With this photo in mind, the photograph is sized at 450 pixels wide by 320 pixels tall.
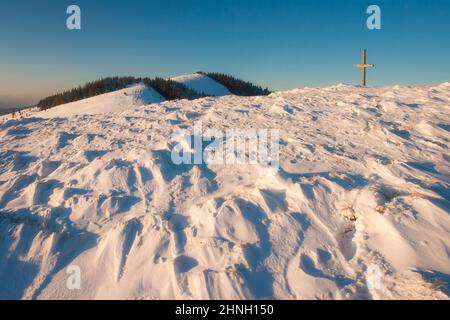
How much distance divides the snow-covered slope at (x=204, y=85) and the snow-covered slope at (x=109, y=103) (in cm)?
974

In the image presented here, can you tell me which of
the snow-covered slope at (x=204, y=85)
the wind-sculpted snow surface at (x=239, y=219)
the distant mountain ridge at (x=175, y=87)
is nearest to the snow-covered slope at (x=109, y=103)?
the distant mountain ridge at (x=175, y=87)

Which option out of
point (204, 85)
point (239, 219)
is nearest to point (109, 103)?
point (239, 219)

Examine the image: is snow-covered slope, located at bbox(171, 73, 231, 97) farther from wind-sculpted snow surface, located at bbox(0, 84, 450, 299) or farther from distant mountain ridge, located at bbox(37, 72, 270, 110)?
wind-sculpted snow surface, located at bbox(0, 84, 450, 299)

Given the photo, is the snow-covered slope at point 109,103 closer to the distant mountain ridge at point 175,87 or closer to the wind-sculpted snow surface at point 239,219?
the distant mountain ridge at point 175,87

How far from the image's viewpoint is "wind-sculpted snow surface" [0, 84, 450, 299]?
3.52 meters

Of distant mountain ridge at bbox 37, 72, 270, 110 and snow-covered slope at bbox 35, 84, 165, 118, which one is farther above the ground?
distant mountain ridge at bbox 37, 72, 270, 110

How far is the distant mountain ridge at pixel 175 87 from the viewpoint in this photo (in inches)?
1161

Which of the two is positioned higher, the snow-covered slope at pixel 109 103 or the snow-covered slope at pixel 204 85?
the snow-covered slope at pixel 204 85

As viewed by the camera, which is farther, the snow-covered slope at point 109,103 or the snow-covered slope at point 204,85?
the snow-covered slope at point 204,85

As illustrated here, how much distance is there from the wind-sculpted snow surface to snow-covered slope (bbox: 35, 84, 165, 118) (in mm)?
10384

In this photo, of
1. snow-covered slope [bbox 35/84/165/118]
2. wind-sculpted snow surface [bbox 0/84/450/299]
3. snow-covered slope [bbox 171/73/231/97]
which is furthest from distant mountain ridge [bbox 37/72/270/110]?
wind-sculpted snow surface [bbox 0/84/450/299]

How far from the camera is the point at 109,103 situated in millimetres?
19031

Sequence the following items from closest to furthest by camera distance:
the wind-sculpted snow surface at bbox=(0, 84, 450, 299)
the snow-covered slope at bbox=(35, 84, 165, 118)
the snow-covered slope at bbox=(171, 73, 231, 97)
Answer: the wind-sculpted snow surface at bbox=(0, 84, 450, 299) → the snow-covered slope at bbox=(35, 84, 165, 118) → the snow-covered slope at bbox=(171, 73, 231, 97)
